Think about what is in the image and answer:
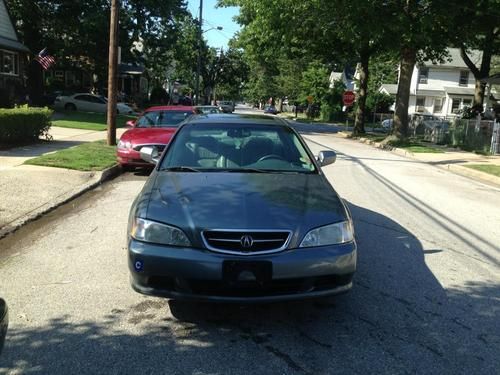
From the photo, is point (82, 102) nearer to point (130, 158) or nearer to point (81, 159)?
point (81, 159)

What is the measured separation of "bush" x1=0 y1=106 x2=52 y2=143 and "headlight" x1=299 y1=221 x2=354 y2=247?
458 inches

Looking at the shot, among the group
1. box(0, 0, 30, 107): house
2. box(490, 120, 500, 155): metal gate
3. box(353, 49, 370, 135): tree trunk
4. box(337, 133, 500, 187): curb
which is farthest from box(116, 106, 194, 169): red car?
box(353, 49, 370, 135): tree trunk

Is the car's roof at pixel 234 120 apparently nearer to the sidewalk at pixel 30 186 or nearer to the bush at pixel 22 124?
the sidewalk at pixel 30 186

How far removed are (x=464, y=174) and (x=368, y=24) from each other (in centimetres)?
914

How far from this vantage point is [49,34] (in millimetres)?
33969

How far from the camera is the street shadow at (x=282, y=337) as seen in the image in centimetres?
346

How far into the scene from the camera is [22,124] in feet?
47.3

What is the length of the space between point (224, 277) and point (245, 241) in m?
0.29

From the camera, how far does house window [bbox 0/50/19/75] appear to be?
28141mm

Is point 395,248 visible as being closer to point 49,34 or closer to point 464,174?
point 464,174

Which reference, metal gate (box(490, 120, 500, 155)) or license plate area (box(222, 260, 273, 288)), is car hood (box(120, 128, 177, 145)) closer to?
license plate area (box(222, 260, 273, 288))

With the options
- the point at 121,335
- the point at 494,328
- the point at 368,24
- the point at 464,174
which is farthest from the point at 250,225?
the point at 368,24

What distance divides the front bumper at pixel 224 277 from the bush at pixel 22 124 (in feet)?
36.4

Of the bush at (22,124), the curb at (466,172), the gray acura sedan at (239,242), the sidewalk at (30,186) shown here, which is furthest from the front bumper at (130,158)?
the curb at (466,172)
